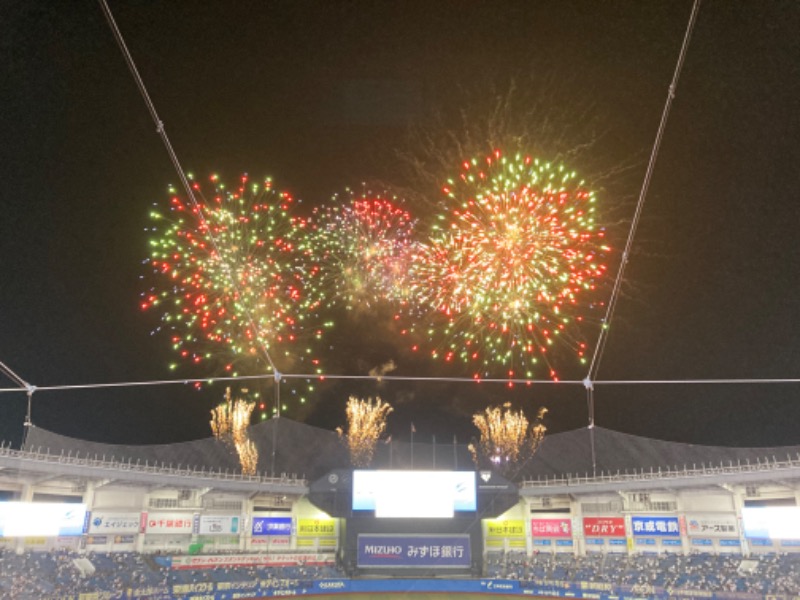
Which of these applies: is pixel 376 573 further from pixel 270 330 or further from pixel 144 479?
pixel 270 330

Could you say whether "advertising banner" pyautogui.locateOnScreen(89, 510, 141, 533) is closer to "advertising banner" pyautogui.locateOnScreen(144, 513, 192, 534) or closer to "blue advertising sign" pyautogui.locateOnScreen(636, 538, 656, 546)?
"advertising banner" pyautogui.locateOnScreen(144, 513, 192, 534)

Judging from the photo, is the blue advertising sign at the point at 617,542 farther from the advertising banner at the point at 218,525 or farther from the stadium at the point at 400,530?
the advertising banner at the point at 218,525

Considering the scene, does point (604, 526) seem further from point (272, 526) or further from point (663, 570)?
point (272, 526)

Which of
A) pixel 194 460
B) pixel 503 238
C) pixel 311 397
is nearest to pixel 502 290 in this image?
pixel 503 238

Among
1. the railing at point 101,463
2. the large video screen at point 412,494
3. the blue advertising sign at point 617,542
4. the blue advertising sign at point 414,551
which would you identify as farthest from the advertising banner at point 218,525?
the blue advertising sign at point 617,542

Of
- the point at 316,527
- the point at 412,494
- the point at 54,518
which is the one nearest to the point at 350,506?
the point at 412,494

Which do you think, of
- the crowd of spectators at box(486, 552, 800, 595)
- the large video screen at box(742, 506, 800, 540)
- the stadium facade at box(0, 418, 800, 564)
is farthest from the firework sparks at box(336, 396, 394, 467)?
the large video screen at box(742, 506, 800, 540)
